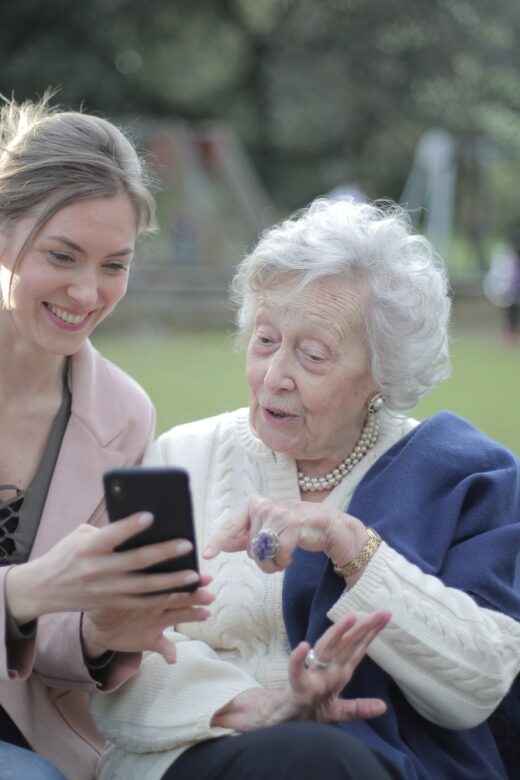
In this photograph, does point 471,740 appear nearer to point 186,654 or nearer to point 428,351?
point 186,654

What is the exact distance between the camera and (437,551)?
8.70ft

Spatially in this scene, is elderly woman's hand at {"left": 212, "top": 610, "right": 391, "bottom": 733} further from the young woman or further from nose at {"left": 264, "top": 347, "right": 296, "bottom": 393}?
nose at {"left": 264, "top": 347, "right": 296, "bottom": 393}

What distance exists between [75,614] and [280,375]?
29.2 inches

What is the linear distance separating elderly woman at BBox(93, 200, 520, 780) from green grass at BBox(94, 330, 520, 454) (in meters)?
5.95

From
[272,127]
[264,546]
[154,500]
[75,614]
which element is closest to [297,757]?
[264,546]

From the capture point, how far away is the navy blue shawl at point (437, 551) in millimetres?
2604

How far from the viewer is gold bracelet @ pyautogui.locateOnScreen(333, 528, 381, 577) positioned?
Result: 2.54 metres

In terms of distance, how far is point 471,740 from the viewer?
2.67 metres

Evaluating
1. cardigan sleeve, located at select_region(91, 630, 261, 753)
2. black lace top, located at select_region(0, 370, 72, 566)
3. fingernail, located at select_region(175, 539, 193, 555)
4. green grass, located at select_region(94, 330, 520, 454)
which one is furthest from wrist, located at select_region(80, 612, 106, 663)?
green grass, located at select_region(94, 330, 520, 454)

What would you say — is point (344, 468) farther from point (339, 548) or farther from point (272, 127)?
point (272, 127)

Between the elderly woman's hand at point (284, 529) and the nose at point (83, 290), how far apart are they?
746mm

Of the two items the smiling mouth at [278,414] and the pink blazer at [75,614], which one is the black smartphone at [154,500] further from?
the smiling mouth at [278,414]

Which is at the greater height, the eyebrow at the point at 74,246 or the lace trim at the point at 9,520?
the eyebrow at the point at 74,246

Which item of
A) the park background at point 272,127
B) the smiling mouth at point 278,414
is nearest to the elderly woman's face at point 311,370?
the smiling mouth at point 278,414
